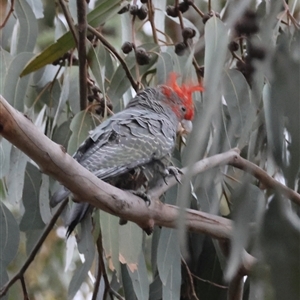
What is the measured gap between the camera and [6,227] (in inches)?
71.4

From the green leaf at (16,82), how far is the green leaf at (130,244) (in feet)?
1.47

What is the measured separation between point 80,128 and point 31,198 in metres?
0.37

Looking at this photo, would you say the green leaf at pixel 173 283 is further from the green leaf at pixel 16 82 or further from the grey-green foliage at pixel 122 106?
the green leaf at pixel 16 82

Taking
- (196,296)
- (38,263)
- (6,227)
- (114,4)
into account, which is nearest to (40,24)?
(114,4)

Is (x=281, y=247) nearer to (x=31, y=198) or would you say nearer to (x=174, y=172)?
(x=174, y=172)

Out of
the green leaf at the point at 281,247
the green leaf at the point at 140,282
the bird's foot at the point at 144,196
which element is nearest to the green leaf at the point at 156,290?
the green leaf at the point at 140,282

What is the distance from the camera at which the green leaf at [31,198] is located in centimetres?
194

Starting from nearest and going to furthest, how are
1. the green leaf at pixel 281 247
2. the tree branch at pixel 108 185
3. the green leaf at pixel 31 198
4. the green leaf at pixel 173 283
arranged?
1. the green leaf at pixel 281 247
2. the tree branch at pixel 108 185
3. the green leaf at pixel 173 283
4. the green leaf at pixel 31 198

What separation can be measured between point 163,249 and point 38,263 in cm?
170

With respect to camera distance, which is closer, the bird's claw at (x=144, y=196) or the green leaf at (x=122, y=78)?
the bird's claw at (x=144, y=196)

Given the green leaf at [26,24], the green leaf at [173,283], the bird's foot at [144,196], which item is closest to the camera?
the bird's foot at [144,196]

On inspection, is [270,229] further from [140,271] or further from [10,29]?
[10,29]

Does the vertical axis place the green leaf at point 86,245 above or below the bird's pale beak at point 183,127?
below

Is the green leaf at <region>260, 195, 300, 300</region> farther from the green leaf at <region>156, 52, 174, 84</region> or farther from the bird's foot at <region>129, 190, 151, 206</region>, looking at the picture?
the green leaf at <region>156, 52, 174, 84</region>
